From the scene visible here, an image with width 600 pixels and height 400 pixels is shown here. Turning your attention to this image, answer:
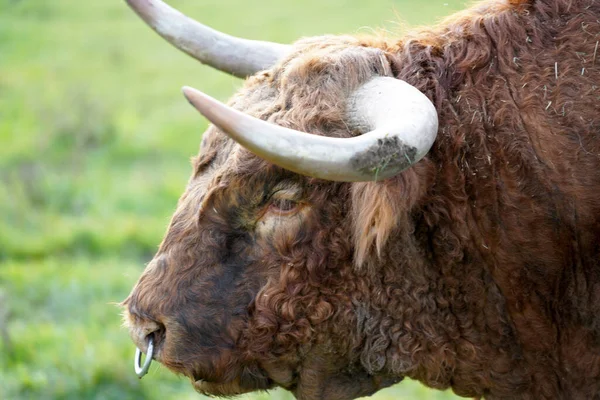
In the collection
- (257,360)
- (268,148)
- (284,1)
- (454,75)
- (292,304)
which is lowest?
(257,360)

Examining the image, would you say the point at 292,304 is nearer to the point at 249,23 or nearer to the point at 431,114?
the point at 431,114

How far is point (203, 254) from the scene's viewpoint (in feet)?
11.2

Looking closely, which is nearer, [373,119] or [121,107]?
[373,119]

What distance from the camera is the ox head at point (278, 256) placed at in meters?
3.33

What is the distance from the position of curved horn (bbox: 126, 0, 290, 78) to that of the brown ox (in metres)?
0.66

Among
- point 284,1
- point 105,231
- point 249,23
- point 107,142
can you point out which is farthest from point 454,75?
point 284,1

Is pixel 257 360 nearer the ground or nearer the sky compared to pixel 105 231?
nearer the sky

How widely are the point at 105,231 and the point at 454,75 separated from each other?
5.15 meters

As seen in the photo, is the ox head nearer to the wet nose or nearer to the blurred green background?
the wet nose

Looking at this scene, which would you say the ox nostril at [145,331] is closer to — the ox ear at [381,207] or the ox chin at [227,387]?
the ox chin at [227,387]

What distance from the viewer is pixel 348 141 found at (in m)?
2.83

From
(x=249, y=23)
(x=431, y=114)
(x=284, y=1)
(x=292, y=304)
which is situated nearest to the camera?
(x=431, y=114)

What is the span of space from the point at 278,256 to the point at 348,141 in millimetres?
730

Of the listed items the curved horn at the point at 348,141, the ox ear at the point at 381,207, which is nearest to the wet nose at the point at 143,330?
the ox ear at the point at 381,207
